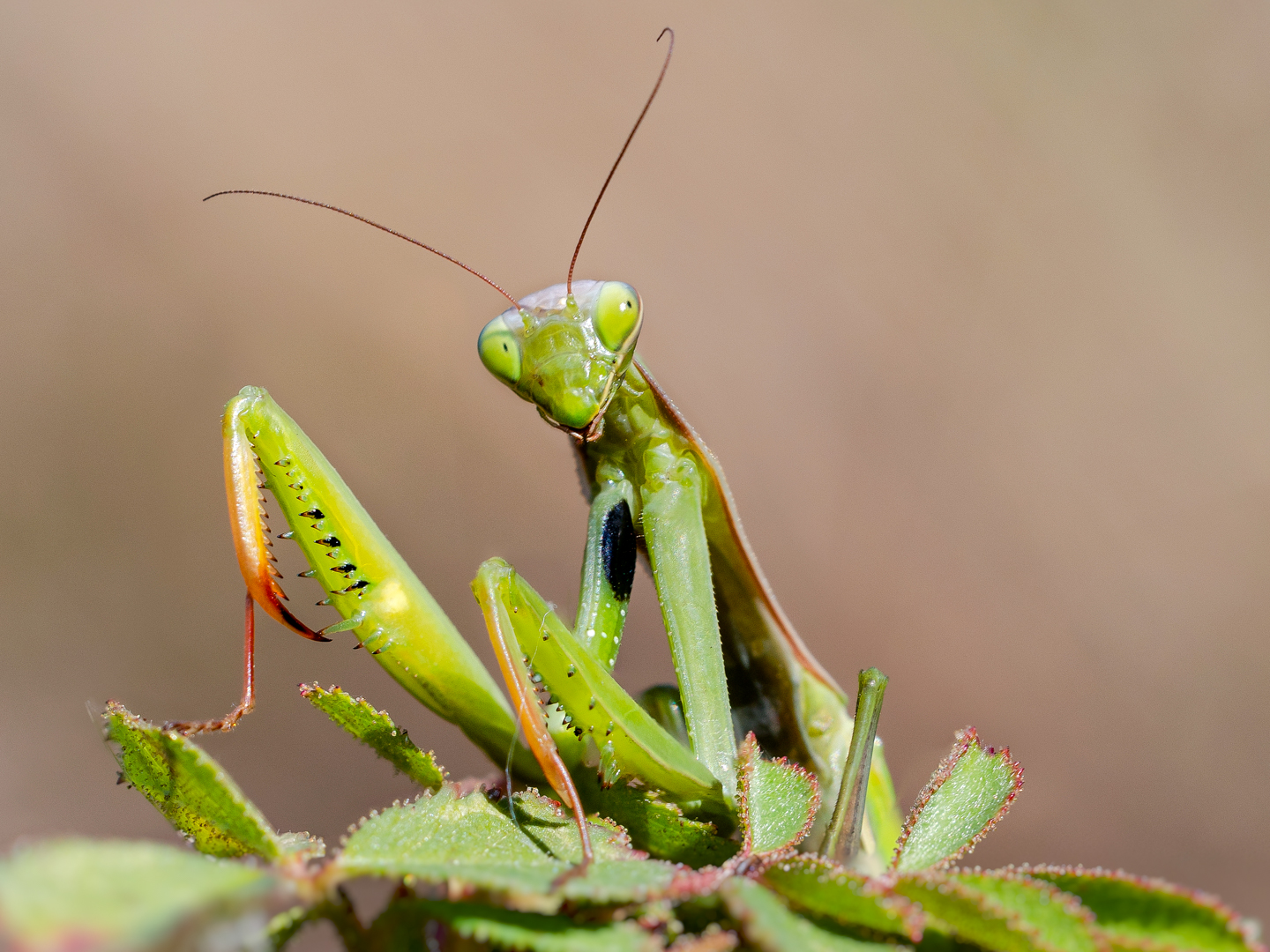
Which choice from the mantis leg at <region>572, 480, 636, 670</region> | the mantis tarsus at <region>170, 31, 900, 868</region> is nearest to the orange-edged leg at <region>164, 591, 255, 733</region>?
the mantis tarsus at <region>170, 31, 900, 868</region>

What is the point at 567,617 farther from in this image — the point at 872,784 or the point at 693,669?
the point at 872,784

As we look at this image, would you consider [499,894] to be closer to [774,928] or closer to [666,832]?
[774,928]

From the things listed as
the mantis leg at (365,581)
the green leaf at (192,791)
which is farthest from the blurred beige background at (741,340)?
the green leaf at (192,791)

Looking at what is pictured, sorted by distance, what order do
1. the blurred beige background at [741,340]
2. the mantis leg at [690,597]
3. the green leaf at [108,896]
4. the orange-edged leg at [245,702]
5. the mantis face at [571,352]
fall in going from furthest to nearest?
the blurred beige background at [741,340] < the mantis face at [571,352] < the mantis leg at [690,597] < the orange-edged leg at [245,702] < the green leaf at [108,896]

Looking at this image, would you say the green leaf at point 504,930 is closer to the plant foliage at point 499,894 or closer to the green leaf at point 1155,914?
the plant foliage at point 499,894

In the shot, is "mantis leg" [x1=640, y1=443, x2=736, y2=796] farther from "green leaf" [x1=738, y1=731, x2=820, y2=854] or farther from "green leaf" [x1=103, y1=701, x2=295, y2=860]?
"green leaf" [x1=103, y1=701, x2=295, y2=860]
